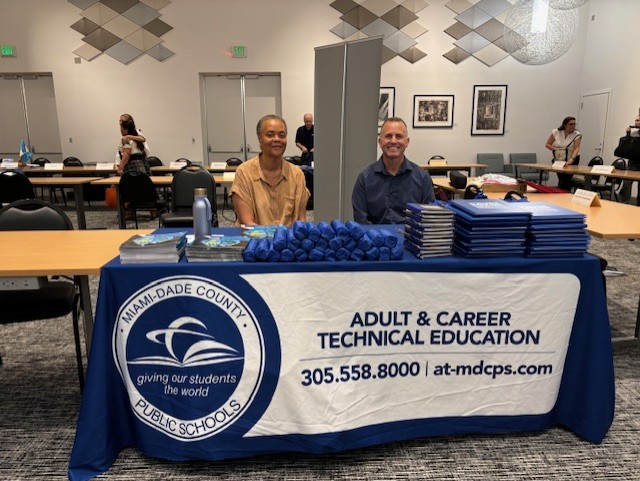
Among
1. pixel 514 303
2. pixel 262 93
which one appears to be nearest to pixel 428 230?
pixel 514 303

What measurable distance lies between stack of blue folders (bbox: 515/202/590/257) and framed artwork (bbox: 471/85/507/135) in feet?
28.6

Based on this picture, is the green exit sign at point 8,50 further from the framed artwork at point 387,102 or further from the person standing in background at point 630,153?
the person standing in background at point 630,153

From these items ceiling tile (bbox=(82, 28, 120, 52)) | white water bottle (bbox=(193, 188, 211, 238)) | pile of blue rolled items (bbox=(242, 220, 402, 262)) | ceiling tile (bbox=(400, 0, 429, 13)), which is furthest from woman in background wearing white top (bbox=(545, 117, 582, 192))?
ceiling tile (bbox=(82, 28, 120, 52))

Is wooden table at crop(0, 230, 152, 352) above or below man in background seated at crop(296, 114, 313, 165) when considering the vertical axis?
below

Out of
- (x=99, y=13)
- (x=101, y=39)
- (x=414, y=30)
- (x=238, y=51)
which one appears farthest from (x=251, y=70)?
(x=414, y=30)

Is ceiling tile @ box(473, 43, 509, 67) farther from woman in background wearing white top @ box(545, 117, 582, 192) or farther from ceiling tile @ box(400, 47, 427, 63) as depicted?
woman in background wearing white top @ box(545, 117, 582, 192)

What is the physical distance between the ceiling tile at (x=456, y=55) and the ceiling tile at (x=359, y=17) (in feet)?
5.63

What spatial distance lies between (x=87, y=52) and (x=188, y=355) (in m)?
9.57

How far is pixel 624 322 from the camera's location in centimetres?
312

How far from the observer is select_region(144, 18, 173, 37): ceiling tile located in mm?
9086

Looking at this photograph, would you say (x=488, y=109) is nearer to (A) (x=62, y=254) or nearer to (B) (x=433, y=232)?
(B) (x=433, y=232)

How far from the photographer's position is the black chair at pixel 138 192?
18.6 feet

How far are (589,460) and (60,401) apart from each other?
2.35 metres

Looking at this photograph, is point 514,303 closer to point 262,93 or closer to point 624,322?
point 624,322
